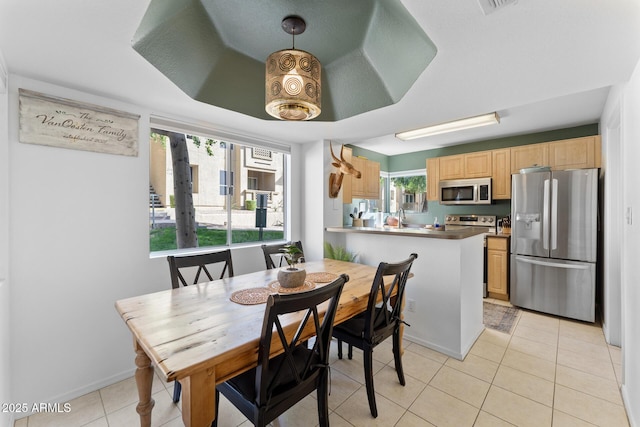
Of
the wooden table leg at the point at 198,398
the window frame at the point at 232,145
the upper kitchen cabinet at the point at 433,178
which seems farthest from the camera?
the upper kitchen cabinet at the point at 433,178

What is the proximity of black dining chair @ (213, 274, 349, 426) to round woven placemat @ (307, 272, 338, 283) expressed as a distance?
609mm

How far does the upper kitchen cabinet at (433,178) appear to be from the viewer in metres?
4.80

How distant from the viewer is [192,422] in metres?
1.11

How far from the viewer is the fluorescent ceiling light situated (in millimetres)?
3306

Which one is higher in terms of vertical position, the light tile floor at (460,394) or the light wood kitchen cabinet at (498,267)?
the light wood kitchen cabinet at (498,267)

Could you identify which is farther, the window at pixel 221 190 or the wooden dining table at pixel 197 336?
the window at pixel 221 190

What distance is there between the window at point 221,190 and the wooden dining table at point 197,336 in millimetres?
1298

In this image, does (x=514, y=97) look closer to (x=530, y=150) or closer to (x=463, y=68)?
(x=463, y=68)

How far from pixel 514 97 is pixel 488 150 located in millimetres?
2302

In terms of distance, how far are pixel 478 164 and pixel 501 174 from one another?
36cm

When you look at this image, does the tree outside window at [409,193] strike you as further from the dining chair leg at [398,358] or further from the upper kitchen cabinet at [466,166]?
the dining chair leg at [398,358]

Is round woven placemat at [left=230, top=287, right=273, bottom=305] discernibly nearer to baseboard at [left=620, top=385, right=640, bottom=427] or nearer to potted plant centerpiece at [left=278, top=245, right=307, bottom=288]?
potted plant centerpiece at [left=278, top=245, right=307, bottom=288]

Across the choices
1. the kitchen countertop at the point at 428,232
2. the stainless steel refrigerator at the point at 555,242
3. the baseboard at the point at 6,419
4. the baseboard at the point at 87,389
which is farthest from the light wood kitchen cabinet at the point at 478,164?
the baseboard at the point at 6,419

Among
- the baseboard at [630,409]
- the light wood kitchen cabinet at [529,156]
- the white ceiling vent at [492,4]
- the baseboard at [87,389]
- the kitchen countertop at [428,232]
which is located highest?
the white ceiling vent at [492,4]
